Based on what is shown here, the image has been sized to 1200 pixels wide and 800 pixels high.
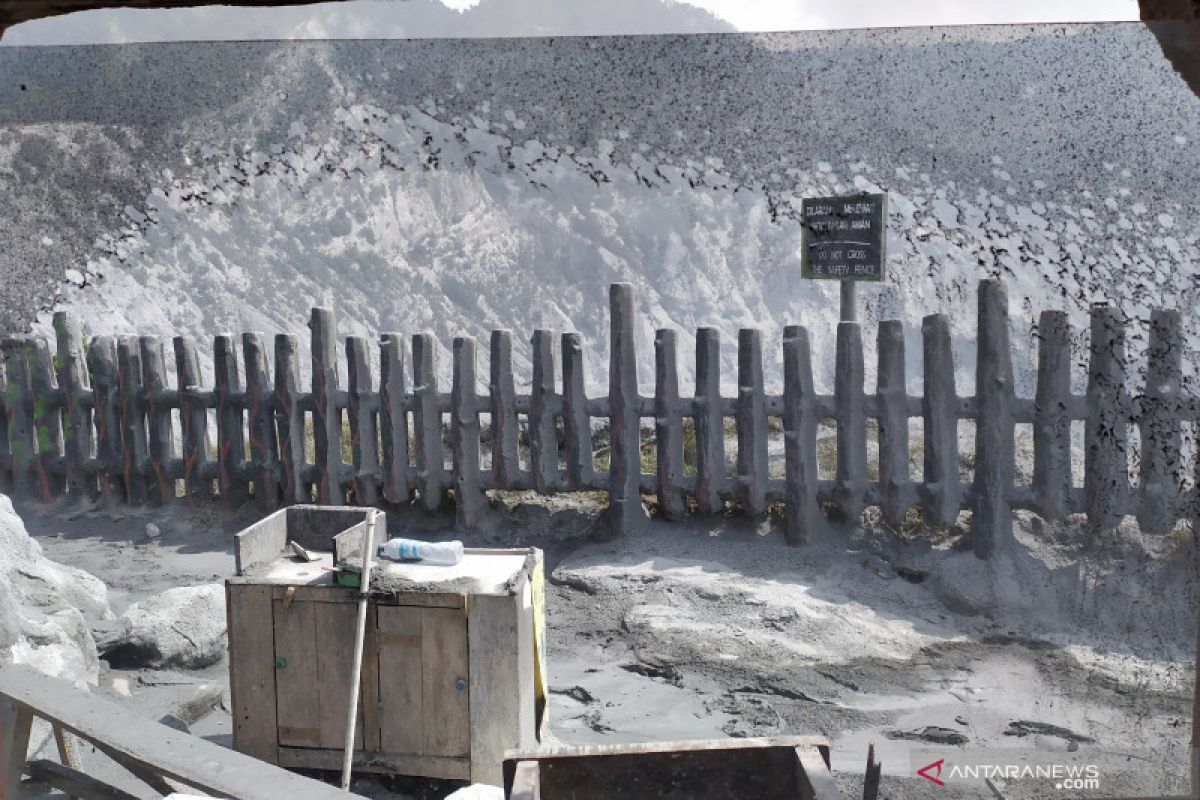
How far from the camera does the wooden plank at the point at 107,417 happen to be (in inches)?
185

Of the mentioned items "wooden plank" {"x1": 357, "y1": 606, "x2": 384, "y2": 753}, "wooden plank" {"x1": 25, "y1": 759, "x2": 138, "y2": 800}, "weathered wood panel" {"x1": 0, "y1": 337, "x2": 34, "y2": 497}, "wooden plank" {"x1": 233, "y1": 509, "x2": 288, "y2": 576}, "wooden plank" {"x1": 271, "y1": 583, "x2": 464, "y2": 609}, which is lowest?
"wooden plank" {"x1": 25, "y1": 759, "x2": 138, "y2": 800}

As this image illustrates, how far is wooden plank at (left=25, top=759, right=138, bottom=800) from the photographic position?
2631 millimetres

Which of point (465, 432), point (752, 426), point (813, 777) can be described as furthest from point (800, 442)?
point (813, 777)

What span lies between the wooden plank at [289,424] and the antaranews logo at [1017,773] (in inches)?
121

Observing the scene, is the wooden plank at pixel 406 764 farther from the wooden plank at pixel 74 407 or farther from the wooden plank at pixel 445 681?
the wooden plank at pixel 74 407

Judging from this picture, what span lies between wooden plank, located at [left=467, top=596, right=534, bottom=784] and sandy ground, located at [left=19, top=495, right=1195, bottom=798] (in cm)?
22

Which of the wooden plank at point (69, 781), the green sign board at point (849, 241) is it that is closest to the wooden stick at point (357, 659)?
the wooden plank at point (69, 781)

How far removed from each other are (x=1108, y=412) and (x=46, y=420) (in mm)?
3933

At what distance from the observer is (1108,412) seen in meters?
2.96

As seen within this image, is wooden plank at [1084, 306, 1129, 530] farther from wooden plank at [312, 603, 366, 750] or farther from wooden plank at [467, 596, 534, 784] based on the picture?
wooden plank at [312, 603, 366, 750]

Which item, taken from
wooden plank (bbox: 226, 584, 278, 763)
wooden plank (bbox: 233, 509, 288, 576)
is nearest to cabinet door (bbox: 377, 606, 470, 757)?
wooden plank (bbox: 226, 584, 278, 763)

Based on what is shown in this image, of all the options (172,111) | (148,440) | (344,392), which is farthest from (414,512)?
(172,111)

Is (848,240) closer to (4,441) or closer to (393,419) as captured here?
(393,419)

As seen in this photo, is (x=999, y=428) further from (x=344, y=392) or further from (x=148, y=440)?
(x=148, y=440)
